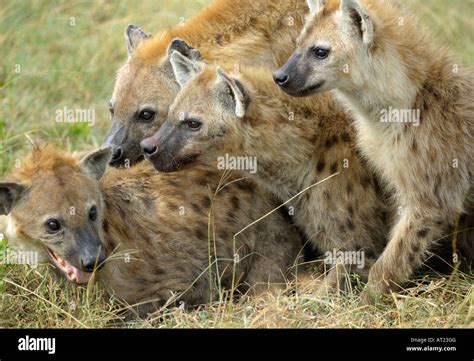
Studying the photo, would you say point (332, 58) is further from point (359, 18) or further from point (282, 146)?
point (282, 146)

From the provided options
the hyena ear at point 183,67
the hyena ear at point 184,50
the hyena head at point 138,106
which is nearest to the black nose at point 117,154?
the hyena head at point 138,106

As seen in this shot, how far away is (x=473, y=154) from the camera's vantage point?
7145mm

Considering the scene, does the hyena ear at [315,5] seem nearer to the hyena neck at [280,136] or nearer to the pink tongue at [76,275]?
the hyena neck at [280,136]

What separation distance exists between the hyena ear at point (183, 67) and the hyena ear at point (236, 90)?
0.38 metres

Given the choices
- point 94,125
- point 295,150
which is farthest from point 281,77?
point 94,125

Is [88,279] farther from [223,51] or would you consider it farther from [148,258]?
[223,51]

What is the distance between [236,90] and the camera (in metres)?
7.17

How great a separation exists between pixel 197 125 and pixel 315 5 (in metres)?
1.29

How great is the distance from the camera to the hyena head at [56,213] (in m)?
6.78

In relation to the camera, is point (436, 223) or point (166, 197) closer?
point (436, 223)

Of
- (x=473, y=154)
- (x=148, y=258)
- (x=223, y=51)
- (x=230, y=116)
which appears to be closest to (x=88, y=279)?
(x=148, y=258)

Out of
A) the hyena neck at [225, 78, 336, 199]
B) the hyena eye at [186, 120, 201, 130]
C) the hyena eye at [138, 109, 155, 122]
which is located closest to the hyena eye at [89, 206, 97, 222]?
the hyena eye at [186, 120, 201, 130]

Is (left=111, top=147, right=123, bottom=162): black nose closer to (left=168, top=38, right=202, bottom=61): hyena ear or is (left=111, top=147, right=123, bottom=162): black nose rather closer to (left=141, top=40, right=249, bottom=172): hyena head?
(left=141, top=40, right=249, bottom=172): hyena head

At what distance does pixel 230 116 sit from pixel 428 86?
4.50 feet
